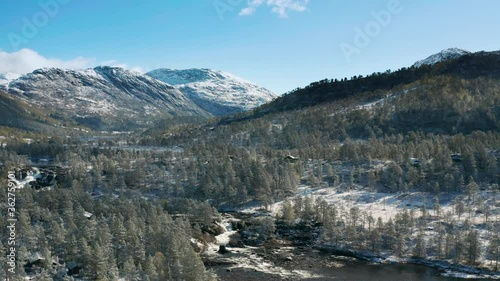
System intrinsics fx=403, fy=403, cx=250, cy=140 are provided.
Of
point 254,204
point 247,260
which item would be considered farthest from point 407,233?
point 254,204

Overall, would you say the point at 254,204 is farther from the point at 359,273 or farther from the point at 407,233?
the point at 359,273

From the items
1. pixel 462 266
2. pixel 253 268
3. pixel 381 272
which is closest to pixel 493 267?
pixel 462 266

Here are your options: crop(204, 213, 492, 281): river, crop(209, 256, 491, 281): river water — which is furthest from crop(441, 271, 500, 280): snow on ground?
crop(209, 256, 491, 281): river water

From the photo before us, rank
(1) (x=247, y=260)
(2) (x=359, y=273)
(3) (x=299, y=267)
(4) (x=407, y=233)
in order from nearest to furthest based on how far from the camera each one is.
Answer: (2) (x=359, y=273)
(3) (x=299, y=267)
(1) (x=247, y=260)
(4) (x=407, y=233)

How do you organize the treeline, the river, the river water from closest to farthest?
1. the river water
2. the river
3. the treeline

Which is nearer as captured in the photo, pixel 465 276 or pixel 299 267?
pixel 465 276

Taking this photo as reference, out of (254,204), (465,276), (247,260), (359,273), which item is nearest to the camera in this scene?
(465,276)

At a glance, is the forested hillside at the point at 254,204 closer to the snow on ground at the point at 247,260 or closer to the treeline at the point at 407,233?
the treeline at the point at 407,233

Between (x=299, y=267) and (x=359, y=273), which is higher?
(x=299, y=267)

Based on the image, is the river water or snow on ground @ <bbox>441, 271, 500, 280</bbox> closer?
snow on ground @ <bbox>441, 271, 500, 280</bbox>

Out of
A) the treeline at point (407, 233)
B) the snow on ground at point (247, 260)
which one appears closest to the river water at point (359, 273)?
→ the snow on ground at point (247, 260)

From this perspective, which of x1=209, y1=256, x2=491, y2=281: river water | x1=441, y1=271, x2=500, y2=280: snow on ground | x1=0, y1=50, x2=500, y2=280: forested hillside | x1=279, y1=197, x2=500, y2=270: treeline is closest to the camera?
x1=0, y1=50, x2=500, y2=280: forested hillside

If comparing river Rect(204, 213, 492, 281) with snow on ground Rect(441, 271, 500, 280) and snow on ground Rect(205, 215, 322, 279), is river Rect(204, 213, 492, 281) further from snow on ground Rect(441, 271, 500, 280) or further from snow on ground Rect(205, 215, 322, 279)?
snow on ground Rect(441, 271, 500, 280)

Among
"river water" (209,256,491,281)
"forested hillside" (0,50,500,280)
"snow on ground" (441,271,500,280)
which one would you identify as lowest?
"snow on ground" (441,271,500,280)
